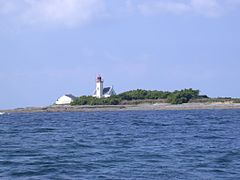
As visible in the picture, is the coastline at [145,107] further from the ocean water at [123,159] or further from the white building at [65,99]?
the ocean water at [123,159]

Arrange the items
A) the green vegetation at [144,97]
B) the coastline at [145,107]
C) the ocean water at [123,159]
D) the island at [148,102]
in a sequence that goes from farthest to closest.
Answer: the green vegetation at [144,97] → the island at [148,102] → the coastline at [145,107] → the ocean water at [123,159]

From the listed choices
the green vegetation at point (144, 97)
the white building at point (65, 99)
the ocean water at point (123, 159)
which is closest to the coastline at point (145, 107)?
the green vegetation at point (144, 97)

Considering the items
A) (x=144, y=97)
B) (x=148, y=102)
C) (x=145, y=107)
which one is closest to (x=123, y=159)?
(x=145, y=107)

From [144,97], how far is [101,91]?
11.2 m

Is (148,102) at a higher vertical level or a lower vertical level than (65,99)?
lower

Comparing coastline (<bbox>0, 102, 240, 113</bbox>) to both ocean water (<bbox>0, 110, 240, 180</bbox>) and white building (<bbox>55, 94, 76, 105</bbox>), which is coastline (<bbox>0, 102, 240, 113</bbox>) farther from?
ocean water (<bbox>0, 110, 240, 180</bbox>)

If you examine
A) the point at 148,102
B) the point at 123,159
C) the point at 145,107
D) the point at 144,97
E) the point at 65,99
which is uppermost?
the point at 144,97

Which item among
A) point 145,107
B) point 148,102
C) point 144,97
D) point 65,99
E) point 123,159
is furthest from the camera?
point 65,99

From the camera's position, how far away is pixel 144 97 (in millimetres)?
140375

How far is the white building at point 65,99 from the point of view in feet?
480

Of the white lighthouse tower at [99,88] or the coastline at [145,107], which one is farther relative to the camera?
the white lighthouse tower at [99,88]

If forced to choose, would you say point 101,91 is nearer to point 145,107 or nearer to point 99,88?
point 99,88

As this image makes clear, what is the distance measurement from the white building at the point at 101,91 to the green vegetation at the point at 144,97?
2.51 metres

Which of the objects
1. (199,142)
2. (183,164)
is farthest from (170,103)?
(183,164)
